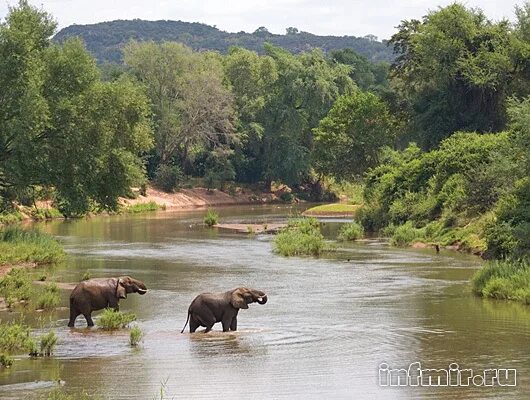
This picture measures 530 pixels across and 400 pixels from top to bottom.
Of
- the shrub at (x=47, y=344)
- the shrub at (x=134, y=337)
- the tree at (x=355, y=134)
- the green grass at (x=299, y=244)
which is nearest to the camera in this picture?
the shrub at (x=47, y=344)

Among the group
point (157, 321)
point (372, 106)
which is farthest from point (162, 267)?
point (372, 106)

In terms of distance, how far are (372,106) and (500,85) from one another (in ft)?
50.6

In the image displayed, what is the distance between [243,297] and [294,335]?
145 cm

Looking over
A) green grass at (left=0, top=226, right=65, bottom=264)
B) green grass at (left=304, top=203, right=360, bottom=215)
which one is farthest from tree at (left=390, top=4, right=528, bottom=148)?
green grass at (left=0, top=226, right=65, bottom=264)

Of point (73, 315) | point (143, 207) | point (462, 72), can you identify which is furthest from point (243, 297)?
point (143, 207)

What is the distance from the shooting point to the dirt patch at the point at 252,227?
6266cm

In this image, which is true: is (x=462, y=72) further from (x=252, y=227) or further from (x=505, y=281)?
(x=505, y=281)

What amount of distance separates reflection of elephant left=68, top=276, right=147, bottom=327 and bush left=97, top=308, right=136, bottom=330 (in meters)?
0.74

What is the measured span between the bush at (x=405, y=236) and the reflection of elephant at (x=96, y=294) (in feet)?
86.0

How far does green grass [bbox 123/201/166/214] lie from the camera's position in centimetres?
8719

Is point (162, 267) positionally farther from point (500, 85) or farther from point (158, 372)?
point (500, 85)

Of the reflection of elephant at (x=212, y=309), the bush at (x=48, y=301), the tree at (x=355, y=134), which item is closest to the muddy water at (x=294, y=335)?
the reflection of elephant at (x=212, y=309)

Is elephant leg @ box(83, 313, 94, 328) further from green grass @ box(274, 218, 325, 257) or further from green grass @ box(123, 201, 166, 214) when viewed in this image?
green grass @ box(123, 201, 166, 214)

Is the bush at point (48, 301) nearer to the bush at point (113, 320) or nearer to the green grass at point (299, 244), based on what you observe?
the bush at point (113, 320)
